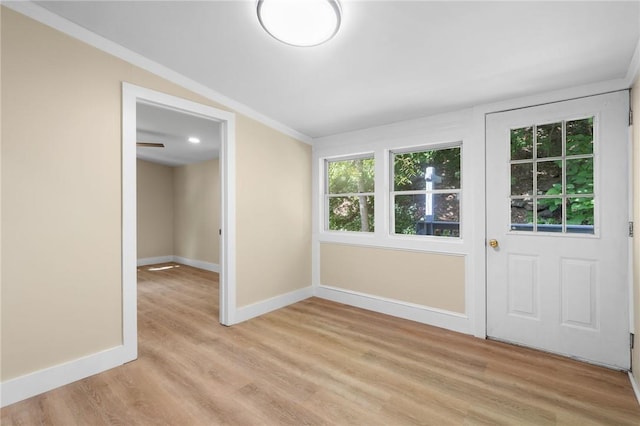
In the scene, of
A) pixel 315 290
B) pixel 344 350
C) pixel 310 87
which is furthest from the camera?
pixel 315 290

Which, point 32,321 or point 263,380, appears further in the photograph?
point 263,380

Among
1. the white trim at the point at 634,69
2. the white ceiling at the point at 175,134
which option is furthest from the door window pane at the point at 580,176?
the white ceiling at the point at 175,134

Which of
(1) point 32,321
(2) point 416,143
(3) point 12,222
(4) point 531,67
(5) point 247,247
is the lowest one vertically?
(1) point 32,321

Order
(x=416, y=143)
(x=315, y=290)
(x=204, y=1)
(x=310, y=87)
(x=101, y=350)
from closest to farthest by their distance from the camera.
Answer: (x=204, y=1)
(x=101, y=350)
(x=310, y=87)
(x=416, y=143)
(x=315, y=290)

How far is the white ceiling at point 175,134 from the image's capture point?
363 centimetres

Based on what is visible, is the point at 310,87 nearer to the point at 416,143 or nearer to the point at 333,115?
the point at 333,115

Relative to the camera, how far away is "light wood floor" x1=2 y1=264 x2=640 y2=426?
5.68 feet

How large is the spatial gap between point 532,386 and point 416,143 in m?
2.45

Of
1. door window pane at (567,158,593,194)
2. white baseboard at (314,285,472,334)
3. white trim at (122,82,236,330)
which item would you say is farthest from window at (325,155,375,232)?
door window pane at (567,158,593,194)

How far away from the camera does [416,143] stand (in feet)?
10.8

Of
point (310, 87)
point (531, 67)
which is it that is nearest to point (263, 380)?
point (310, 87)

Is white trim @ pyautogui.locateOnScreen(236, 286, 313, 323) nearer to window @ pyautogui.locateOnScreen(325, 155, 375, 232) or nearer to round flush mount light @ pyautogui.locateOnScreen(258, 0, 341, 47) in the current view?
window @ pyautogui.locateOnScreen(325, 155, 375, 232)

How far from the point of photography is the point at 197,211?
21.1ft

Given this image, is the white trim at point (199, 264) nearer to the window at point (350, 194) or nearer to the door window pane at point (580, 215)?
the window at point (350, 194)
